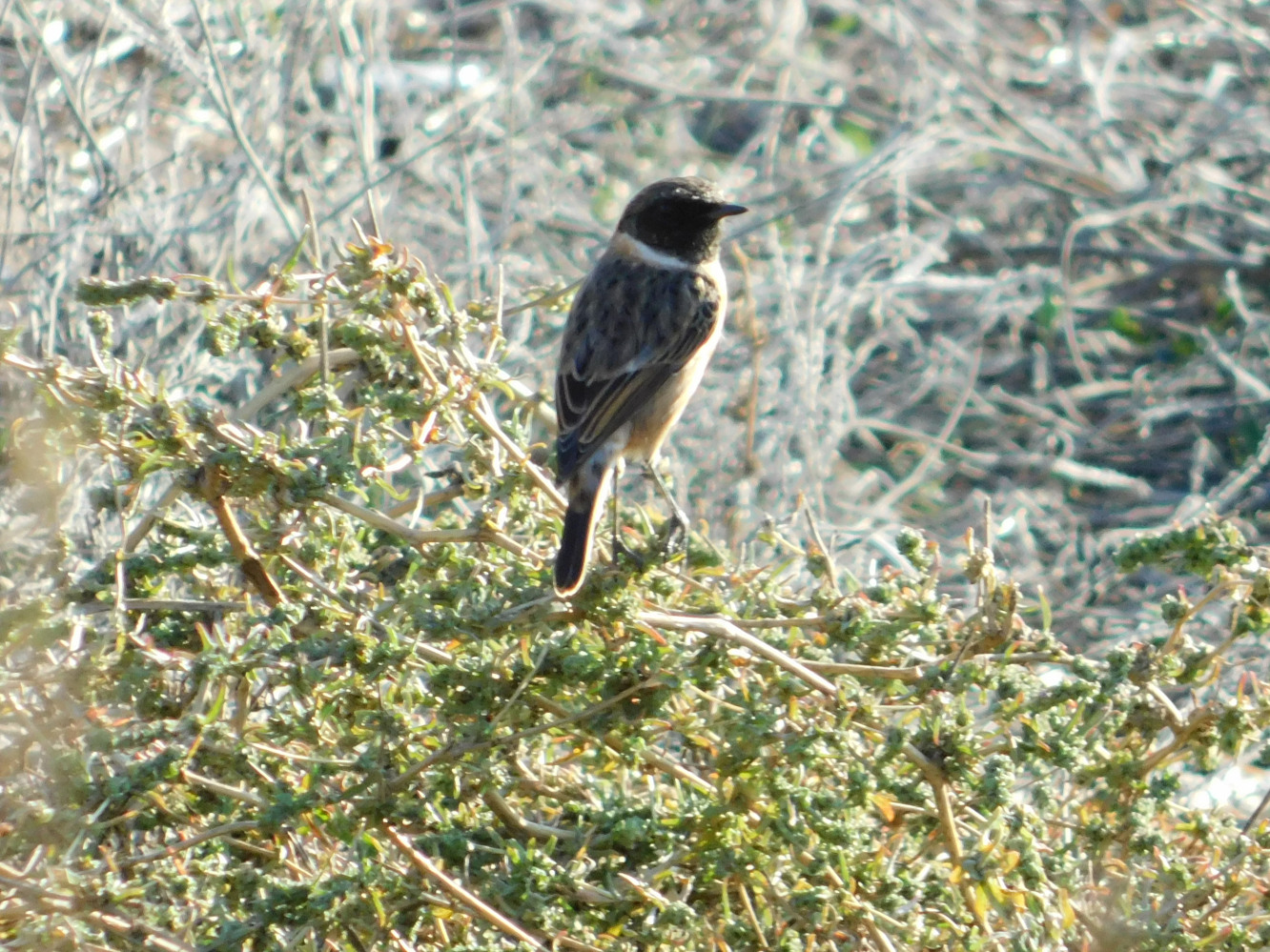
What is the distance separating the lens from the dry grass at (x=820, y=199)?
6.78 m

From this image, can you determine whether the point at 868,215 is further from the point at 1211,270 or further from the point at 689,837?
the point at 689,837

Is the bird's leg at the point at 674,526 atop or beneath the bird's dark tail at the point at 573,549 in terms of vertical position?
beneath

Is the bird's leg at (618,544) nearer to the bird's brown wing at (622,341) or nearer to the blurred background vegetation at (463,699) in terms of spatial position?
the blurred background vegetation at (463,699)

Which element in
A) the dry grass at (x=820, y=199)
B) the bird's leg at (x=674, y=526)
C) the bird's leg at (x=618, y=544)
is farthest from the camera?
the dry grass at (x=820, y=199)

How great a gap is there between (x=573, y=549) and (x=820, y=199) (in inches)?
176

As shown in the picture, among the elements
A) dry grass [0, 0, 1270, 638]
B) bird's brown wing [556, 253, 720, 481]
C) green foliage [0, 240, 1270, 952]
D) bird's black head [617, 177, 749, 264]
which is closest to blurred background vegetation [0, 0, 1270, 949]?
green foliage [0, 240, 1270, 952]

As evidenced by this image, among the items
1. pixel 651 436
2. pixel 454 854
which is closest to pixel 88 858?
pixel 454 854

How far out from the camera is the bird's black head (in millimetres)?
6008

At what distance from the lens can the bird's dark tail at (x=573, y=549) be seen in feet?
11.5

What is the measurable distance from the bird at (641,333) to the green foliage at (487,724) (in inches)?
41.7

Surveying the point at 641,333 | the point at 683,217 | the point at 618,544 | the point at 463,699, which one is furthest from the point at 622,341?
the point at 463,699

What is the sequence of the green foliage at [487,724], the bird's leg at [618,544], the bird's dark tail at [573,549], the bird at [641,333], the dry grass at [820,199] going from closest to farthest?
the green foliage at [487,724] < the bird's dark tail at [573,549] < the bird's leg at [618,544] < the bird at [641,333] < the dry grass at [820,199]

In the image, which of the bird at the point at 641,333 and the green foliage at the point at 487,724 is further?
the bird at the point at 641,333

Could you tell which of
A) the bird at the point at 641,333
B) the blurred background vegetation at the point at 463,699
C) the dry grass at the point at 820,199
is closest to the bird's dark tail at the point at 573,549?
the blurred background vegetation at the point at 463,699
